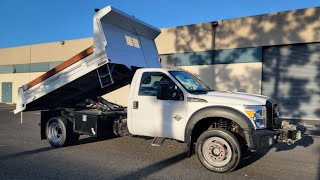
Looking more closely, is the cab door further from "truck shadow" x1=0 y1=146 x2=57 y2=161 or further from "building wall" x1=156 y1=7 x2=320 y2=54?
"building wall" x1=156 y1=7 x2=320 y2=54

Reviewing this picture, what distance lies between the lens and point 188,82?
760 centimetres

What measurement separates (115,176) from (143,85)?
2285 millimetres

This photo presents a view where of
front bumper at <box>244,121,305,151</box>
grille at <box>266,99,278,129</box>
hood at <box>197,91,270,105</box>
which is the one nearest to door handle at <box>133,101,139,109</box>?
hood at <box>197,91,270,105</box>

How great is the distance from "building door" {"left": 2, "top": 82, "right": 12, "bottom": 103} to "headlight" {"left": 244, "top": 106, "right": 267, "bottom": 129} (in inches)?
1329

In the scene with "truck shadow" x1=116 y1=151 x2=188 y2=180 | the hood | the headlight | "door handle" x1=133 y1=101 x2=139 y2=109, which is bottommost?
"truck shadow" x1=116 y1=151 x2=188 y2=180

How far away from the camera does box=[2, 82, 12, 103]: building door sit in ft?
117

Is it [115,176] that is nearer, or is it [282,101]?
[115,176]

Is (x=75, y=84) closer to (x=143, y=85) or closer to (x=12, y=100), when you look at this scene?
(x=143, y=85)

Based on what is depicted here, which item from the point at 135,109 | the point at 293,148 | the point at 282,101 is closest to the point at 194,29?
the point at 282,101

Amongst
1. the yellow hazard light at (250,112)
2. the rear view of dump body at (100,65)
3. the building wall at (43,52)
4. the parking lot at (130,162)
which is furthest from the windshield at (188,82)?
the building wall at (43,52)

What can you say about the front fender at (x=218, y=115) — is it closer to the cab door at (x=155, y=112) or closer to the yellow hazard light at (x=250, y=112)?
the yellow hazard light at (x=250, y=112)

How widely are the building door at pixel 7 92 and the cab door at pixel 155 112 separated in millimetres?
31607

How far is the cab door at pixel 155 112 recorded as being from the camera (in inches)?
280

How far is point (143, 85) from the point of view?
7.69m
